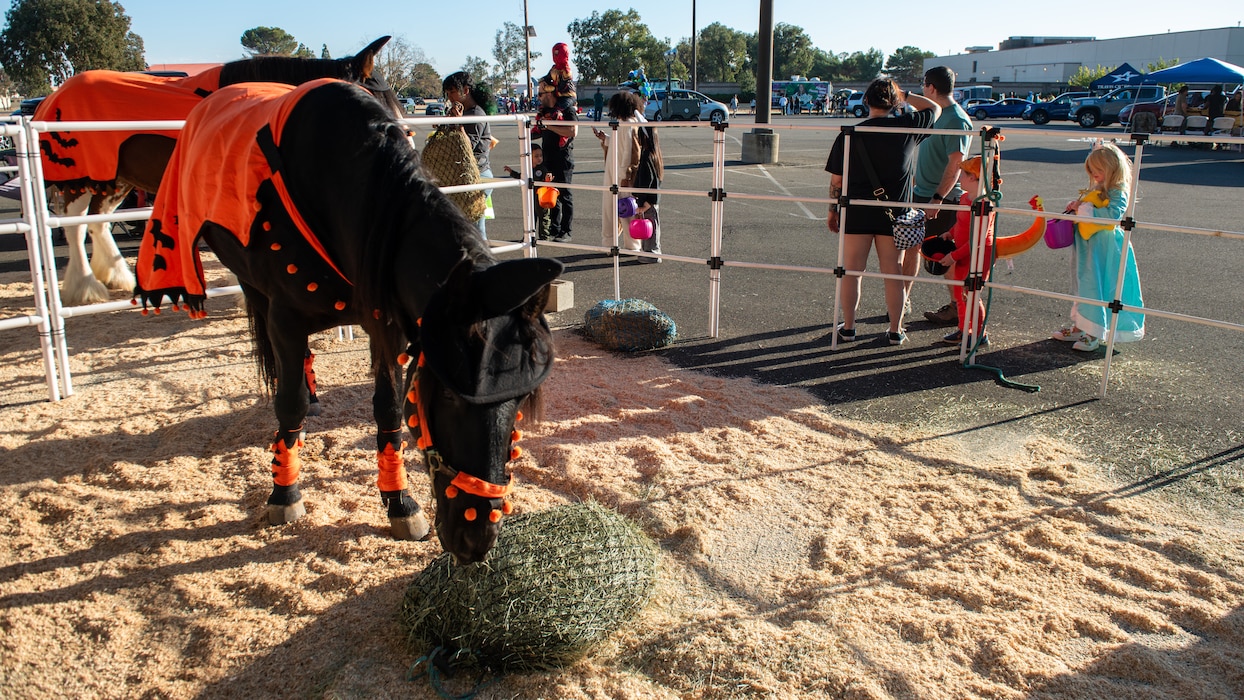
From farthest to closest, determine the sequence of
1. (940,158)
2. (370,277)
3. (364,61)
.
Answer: (940,158), (364,61), (370,277)

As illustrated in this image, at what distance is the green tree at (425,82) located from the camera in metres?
62.8

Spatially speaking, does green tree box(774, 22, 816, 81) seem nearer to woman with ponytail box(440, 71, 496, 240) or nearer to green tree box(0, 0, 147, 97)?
green tree box(0, 0, 147, 97)

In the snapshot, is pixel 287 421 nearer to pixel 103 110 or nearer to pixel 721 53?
pixel 103 110

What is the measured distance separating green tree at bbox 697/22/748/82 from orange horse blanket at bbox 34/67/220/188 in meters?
86.3

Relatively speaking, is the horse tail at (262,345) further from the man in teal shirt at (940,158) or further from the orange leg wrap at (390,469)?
the man in teal shirt at (940,158)

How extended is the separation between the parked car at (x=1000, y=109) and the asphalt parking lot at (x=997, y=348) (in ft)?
104

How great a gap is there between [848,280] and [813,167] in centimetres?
1210

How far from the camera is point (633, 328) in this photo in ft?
18.5

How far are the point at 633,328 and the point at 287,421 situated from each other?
108 inches

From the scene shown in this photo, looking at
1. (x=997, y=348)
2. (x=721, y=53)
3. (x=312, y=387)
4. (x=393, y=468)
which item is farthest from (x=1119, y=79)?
A: (x=721, y=53)

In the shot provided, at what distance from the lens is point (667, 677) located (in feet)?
8.06

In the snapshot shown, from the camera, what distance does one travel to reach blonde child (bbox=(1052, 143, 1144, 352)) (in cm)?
523

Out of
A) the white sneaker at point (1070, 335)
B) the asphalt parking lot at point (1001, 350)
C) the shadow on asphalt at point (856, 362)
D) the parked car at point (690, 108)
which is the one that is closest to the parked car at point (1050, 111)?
the parked car at point (690, 108)

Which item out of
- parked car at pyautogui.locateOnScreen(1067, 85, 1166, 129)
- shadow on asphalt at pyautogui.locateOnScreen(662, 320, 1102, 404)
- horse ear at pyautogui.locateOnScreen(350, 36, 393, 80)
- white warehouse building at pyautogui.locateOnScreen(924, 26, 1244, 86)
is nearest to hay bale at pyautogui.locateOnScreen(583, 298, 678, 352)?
shadow on asphalt at pyautogui.locateOnScreen(662, 320, 1102, 404)
